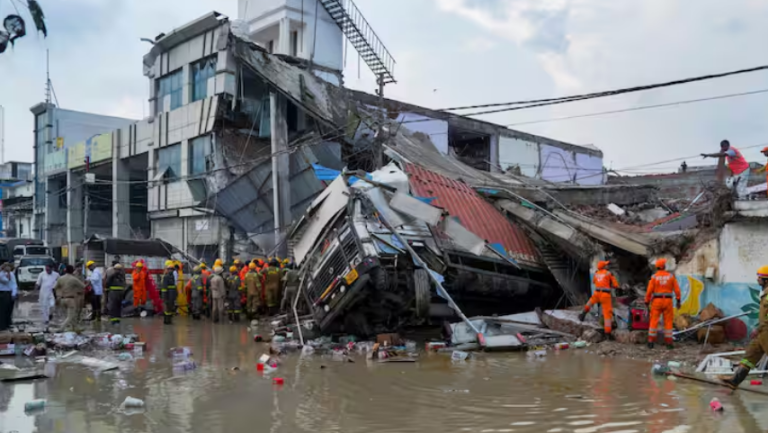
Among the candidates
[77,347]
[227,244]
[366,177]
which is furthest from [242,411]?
[227,244]

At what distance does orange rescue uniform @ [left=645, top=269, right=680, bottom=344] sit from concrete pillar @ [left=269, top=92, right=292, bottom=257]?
13.3 meters

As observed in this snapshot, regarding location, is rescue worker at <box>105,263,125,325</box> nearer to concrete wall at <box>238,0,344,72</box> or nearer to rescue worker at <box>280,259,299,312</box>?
rescue worker at <box>280,259,299,312</box>

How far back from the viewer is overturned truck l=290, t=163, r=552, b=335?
9797 millimetres

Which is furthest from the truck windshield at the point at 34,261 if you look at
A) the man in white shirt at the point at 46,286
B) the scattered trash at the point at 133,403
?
the scattered trash at the point at 133,403

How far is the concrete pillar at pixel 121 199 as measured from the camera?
28.3 meters

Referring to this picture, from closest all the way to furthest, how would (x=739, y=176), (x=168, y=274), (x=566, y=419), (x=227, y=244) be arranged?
1. (x=566, y=419)
2. (x=739, y=176)
3. (x=168, y=274)
4. (x=227, y=244)

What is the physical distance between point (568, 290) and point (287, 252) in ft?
35.5

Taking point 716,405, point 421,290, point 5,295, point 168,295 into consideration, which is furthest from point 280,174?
point 716,405

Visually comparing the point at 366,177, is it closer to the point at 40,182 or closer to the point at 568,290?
the point at 568,290

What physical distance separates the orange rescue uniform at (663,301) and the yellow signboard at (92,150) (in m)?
26.6

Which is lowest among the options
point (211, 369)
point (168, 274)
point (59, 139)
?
point (211, 369)

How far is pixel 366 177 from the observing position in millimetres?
11750

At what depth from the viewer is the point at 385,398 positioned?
6.41m

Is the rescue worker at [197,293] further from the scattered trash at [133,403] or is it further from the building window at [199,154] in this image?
the scattered trash at [133,403]
